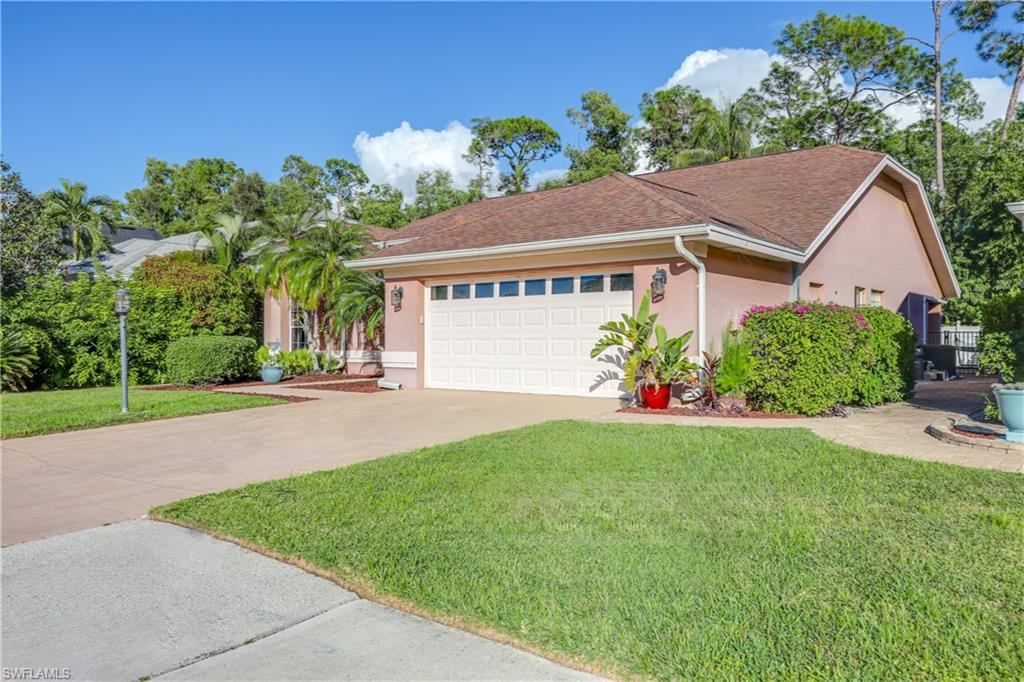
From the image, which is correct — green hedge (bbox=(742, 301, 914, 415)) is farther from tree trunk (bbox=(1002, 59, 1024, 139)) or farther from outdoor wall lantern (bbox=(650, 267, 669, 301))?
tree trunk (bbox=(1002, 59, 1024, 139))

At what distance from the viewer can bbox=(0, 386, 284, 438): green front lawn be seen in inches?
351

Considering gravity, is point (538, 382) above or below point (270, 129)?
below

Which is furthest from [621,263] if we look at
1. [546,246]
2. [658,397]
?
[658,397]

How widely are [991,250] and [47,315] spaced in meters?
27.7

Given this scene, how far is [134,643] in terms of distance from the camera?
290 centimetres

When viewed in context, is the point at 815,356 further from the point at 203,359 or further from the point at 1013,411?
the point at 203,359

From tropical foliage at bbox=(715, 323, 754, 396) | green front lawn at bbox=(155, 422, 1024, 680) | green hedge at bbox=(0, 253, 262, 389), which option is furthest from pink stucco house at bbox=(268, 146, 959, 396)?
green front lawn at bbox=(155, 422, 1024, 680)

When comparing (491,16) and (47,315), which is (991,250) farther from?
(47,315)

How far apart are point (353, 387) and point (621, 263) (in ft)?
22.0

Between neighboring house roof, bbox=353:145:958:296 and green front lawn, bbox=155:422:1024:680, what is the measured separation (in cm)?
551

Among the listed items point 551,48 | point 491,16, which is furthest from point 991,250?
point 491,16

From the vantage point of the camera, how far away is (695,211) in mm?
11000

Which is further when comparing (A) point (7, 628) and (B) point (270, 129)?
(B) point (270, 129)

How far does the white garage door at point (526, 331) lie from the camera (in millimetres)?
11547
